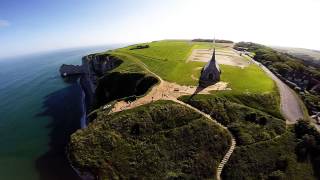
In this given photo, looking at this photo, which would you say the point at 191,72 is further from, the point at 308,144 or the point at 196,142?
the point at 308,144

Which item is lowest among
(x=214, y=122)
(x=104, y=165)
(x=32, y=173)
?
(x=32, y=173)

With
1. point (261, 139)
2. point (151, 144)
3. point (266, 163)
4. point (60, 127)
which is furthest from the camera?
point (60, 127)

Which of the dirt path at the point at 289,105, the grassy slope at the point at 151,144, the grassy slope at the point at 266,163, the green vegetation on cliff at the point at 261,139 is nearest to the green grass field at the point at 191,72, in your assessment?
the dirt path at the point at 289,105

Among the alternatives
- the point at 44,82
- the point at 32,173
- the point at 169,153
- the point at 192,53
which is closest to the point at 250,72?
the point at 192,53

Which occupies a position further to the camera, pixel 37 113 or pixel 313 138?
pixel 37 113

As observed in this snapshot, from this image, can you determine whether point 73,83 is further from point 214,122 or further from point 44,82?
point 214,122

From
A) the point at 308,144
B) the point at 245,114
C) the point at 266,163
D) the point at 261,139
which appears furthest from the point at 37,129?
the point at 308,144

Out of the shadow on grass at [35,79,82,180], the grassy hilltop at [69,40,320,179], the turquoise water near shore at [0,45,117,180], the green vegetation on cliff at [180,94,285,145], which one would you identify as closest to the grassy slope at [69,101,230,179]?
the grassy hilltop at [69,40,320,179]
